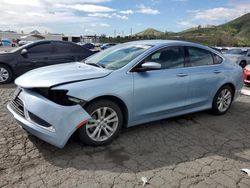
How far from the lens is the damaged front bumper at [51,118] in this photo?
299 cm

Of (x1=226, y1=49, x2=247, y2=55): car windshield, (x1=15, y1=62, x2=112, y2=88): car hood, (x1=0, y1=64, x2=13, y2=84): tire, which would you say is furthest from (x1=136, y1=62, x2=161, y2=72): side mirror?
(x1=226, y1=49, x2=247, y2=55): car windshield

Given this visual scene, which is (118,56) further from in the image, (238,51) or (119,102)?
(238,51)

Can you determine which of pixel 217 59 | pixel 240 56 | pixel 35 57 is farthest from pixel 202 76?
pixel 240 56

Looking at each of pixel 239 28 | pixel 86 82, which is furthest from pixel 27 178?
pixel 239 28

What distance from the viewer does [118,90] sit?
11.2 feet

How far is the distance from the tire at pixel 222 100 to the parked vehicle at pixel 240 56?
1077cm

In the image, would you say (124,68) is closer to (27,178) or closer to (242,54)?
(27,178)

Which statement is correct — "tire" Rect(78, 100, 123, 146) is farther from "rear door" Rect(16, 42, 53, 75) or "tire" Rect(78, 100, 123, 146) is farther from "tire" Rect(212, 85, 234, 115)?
"rear door" Rect(16, 42, 53, 75)

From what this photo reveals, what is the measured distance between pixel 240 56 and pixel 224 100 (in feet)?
37.5

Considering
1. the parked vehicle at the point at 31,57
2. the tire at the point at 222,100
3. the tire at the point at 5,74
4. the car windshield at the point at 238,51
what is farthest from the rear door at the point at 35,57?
the car windshield at the point at 238,51

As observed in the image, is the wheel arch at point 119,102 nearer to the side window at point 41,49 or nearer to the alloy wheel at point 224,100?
the alloy wheel at point 224,100

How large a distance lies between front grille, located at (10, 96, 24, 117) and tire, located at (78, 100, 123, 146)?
2.83ft

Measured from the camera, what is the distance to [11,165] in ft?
9.68

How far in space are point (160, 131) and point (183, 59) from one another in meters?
1.40
